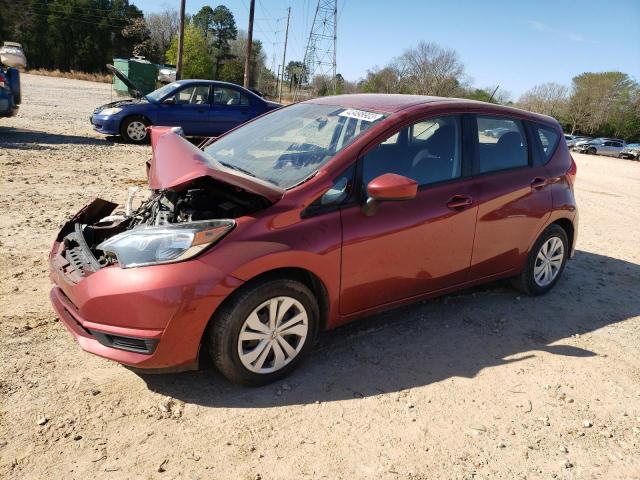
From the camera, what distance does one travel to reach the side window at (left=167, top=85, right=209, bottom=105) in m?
12.2

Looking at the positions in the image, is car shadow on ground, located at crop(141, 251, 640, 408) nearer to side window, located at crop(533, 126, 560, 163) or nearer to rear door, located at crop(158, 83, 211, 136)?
side window, located at crop(533, 126, 560, 163)

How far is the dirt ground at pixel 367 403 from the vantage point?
8.07 ft

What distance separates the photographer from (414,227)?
342 cm

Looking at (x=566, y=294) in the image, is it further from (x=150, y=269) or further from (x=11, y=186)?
(x=11, y=186)

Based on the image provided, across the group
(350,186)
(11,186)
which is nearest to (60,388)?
(350,186)

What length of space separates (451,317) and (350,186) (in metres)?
1.65

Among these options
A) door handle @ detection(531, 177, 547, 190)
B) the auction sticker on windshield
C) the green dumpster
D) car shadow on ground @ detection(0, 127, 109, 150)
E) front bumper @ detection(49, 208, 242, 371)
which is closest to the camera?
front bumper @ detection(49, 208, 242, 371)

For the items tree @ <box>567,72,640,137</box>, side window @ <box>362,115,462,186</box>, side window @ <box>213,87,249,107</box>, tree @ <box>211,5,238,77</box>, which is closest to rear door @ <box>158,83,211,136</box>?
side window @ <box>213,87,249,107</box>

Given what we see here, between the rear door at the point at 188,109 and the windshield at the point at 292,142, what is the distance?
8504 mm

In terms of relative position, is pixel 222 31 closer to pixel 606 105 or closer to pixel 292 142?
pixel 606 105

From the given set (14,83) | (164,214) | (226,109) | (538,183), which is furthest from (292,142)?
(14,83)

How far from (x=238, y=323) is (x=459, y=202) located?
6.12 ft

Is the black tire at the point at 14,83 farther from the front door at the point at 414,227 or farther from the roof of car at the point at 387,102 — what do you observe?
the front door at the point at 414,227

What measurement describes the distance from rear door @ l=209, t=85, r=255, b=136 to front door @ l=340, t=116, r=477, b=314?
A: 9.39m
